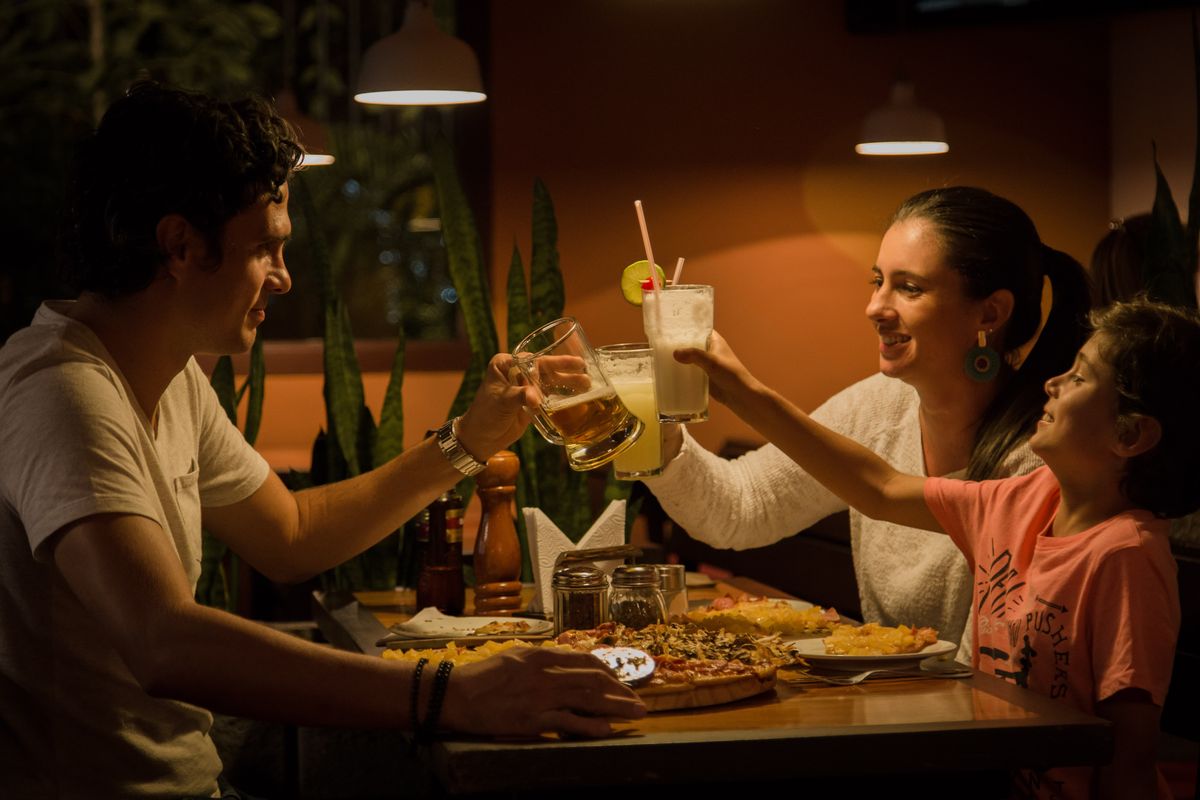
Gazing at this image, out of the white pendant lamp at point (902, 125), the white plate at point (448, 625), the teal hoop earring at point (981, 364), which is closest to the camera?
the white plate at point (448, 625)

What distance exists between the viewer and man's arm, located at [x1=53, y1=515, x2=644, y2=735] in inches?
57.1

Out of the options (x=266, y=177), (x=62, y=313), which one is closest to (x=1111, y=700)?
(x=266, y=177)

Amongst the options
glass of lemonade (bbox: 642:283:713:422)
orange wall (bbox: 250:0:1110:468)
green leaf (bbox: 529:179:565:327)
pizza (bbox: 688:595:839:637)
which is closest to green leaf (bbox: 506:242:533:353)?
green leaf (bbox: 529:179:565:327)

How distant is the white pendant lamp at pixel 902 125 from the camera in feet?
15.4

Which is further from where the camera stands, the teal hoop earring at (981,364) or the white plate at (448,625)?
the teal hoop earring at (981,364)

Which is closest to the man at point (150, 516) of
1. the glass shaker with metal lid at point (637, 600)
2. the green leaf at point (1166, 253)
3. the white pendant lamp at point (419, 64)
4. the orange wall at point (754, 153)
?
the glass shaker with metal lid at point (637, 600)

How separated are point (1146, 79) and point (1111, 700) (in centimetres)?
442

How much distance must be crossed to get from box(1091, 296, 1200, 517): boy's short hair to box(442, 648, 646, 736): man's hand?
2.63 ft

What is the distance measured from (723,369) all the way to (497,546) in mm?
537

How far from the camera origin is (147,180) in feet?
5.89

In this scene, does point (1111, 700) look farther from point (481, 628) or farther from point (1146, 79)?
point (1146, 79)

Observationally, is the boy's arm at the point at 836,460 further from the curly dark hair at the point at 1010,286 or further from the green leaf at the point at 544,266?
the green leaf at the point at 544,266

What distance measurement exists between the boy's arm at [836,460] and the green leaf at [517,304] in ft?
3.29

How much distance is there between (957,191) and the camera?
2.49m
